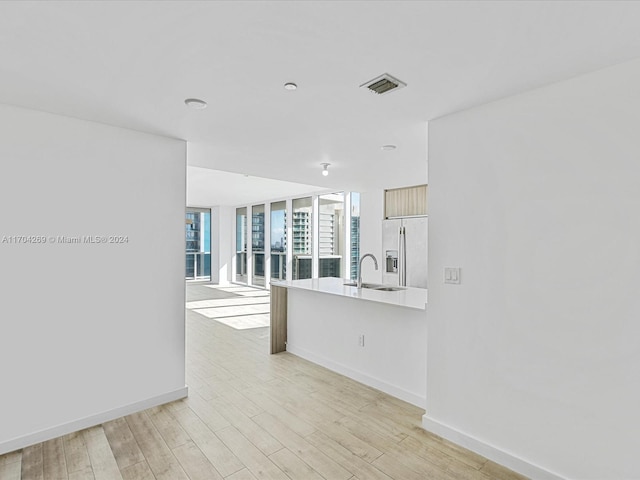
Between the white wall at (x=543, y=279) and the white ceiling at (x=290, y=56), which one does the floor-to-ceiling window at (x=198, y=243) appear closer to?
the white ceiling at (x=290, y=56)

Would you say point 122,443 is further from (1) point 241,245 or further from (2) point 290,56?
(1) point 241,245

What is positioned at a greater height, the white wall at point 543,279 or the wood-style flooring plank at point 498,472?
the white wall at point 543,279

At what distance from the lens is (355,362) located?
366 centimetres

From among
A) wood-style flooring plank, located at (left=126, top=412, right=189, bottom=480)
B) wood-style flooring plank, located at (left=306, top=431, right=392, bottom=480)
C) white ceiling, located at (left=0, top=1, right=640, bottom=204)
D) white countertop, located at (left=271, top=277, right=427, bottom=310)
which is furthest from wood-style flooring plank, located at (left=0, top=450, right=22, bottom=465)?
white countertop, located at (left=271, top=277, right=427, bottom=310)

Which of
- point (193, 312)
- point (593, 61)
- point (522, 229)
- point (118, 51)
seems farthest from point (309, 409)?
point (193, 312)

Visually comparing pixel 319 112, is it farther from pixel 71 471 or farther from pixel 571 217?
pixel 71 471

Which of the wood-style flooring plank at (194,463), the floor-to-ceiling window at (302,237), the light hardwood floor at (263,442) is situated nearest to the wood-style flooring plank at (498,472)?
the light hardwood floor at (263,442)

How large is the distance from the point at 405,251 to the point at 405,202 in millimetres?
974

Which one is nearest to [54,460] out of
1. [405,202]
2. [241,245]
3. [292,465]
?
[292,465]

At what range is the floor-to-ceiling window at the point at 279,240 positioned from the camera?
31.2 feet

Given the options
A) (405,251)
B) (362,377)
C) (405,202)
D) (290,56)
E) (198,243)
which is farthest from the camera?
(198,243)

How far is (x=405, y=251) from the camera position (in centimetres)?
575

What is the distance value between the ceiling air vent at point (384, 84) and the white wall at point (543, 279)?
681 mm

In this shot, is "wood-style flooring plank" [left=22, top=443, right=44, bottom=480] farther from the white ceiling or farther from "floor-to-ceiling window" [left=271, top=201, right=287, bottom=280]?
"floor-to-ceiling window" [left=271, top=201, right=287, bottom=280]
